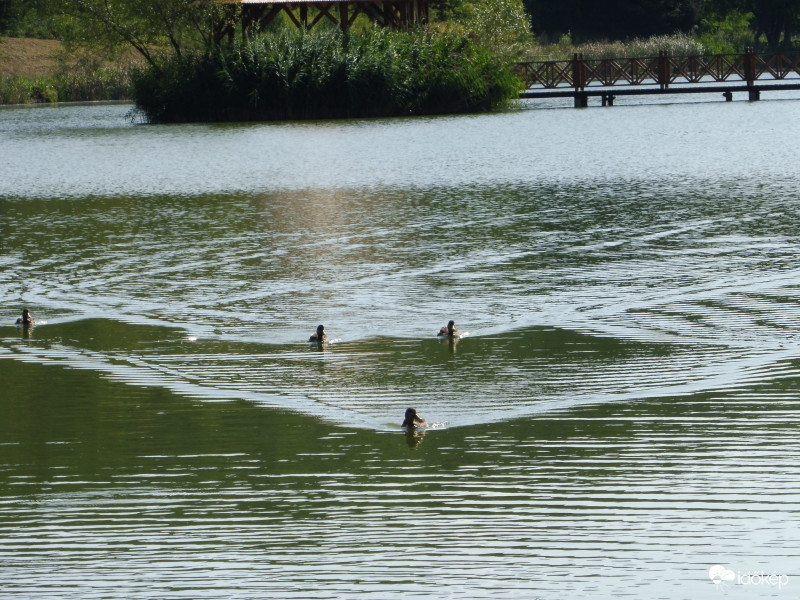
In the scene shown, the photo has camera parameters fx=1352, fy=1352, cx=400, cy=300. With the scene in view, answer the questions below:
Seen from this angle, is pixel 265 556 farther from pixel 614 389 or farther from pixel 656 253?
pixel 656 253

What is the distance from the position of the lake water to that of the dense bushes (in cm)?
2082

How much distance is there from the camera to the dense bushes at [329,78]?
132ft

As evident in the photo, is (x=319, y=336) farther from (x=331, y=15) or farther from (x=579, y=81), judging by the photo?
(x=579, y=81)

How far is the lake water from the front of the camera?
18.9ft

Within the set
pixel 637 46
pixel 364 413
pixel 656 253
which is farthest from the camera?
pixel 637 46

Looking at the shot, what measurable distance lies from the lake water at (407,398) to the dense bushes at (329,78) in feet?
68.3

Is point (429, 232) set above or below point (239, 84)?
below

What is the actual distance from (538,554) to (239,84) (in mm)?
36411

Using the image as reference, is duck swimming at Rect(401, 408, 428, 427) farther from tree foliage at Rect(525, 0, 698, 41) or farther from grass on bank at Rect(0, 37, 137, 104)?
tree foliage at Rect(525, 0, 698, 41)

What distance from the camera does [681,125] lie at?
34.0m

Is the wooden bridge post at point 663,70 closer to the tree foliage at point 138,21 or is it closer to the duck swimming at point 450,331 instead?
the tree foliage at point 138,21

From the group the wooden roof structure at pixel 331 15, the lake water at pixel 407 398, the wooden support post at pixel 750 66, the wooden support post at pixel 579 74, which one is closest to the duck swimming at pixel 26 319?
the lake water at pixel 407 398

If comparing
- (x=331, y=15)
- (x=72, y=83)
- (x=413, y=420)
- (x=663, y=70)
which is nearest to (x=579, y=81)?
(x=663, y=70)

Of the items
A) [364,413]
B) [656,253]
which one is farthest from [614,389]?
[656,253]
